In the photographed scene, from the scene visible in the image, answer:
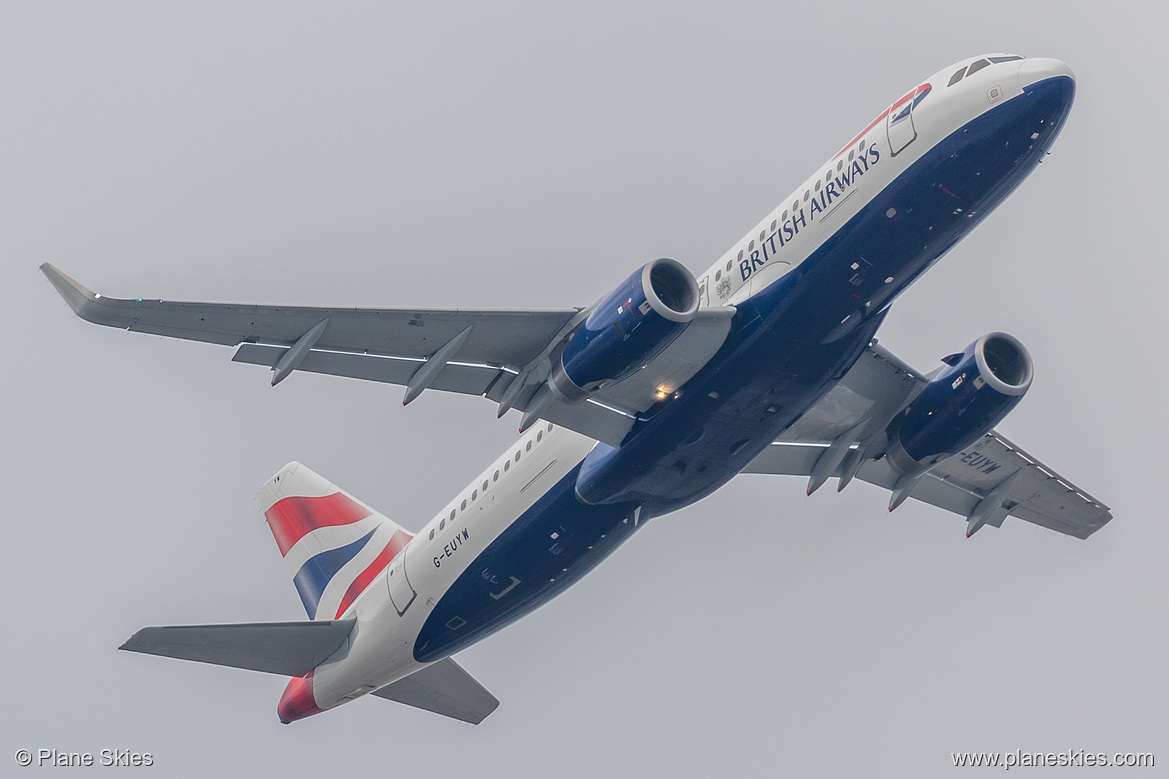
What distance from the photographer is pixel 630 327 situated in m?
21.0

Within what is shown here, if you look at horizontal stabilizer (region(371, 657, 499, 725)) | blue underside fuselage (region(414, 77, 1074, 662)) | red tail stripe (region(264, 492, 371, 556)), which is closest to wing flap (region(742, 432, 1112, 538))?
blue underside fuselage (region(414, 77, 1074, 662))

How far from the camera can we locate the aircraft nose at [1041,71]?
2016 cm

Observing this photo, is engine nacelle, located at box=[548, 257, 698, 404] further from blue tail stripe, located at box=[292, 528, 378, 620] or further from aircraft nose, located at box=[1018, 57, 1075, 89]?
blue tail stripe, located at box=[292, 528, 378, 620]

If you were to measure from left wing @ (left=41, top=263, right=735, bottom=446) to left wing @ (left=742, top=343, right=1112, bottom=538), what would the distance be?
499 cm

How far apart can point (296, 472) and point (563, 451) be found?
11042mm

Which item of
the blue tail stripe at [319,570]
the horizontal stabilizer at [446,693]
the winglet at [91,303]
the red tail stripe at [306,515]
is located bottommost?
the horizontal stabilizer at [446,693]

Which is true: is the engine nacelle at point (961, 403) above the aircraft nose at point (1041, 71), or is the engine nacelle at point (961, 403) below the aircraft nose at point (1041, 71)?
below

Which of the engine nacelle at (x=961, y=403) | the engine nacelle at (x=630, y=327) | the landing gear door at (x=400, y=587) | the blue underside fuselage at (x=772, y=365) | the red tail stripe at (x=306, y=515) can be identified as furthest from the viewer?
the red tail stripe at (x=306, y=515)

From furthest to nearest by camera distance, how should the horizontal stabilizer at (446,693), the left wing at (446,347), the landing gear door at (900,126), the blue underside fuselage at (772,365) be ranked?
the horizontal stabilizer at (446,693) < the left wing at (446,347) < the landing gear door at (900,126) < the blue underside fuselage at (772,365)

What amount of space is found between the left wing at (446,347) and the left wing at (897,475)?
4.99m

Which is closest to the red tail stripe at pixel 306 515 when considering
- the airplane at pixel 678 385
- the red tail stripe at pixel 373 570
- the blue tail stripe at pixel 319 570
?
the blue tail stripe at pixel 319 570

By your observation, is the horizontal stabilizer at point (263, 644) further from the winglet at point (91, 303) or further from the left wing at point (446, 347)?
the winglet at point (91, 303)

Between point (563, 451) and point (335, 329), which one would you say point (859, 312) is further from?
point (335, 329)

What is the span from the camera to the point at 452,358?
76.2ft
